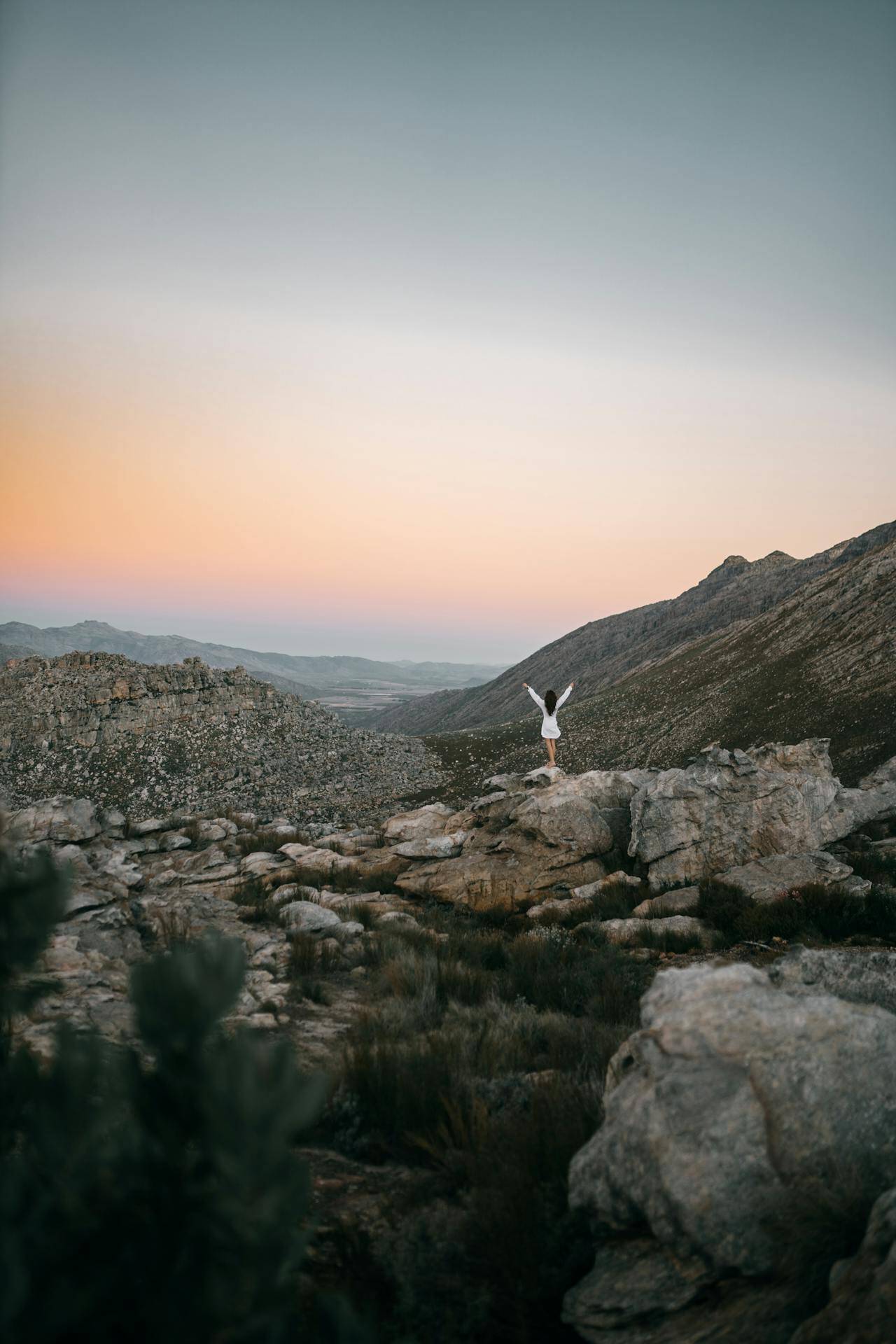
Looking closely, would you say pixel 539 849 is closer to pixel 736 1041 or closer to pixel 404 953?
pixel 404 953

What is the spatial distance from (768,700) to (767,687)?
1.91 m

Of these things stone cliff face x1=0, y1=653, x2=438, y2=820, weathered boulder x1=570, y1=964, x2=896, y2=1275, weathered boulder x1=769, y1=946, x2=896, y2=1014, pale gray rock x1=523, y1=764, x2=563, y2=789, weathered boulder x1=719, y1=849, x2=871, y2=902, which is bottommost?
stone cliff face x1=0, y1=653, x2=438, y2=820

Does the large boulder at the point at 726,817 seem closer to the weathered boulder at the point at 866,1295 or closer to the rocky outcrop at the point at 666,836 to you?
the rocky outcrop at the point at 666,836

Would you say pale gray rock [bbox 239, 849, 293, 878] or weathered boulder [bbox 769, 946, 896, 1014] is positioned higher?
weathered boulder [bbox 769, 946, 896, 1014]

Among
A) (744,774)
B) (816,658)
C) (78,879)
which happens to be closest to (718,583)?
(816,658)

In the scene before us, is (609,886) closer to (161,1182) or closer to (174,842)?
(161,1182)

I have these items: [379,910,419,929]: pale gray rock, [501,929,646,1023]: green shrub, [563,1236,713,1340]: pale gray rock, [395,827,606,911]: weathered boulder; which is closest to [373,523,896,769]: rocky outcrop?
[395,827,606,911]: weathered boulder

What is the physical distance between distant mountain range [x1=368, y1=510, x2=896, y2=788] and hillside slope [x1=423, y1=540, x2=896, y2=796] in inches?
3.6

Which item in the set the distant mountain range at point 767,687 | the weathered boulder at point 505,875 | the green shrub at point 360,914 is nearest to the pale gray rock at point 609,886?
the weathered boulder at point 505,875

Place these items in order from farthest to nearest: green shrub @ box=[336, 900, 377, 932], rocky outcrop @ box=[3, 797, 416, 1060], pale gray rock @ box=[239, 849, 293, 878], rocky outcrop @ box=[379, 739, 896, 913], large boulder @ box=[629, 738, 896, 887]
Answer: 1. pale gray rock @ box=[239, 849, 293, 878]
2. large boulder @ box=[629, 738, 896, 887]
3. rocky outcrop @ box=[379, 739, 896, 913]
4. green shrub @ box=[336, 900, 377, 932]
5. rocky outcrop @ box=[3, 797, 416, 1060]

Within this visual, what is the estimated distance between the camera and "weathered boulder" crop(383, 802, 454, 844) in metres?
15.3

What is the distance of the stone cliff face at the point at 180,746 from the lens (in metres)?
28.7

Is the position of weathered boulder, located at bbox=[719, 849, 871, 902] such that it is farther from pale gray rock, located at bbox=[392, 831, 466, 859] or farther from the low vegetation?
pale gray rock, located at bbox=[392, 831, 466, 859]

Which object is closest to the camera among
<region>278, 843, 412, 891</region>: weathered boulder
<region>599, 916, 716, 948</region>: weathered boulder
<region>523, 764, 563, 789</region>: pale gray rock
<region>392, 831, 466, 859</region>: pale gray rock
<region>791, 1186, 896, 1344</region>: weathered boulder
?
<region>791, 1186, 896, 1344</region>: weathered boulder
